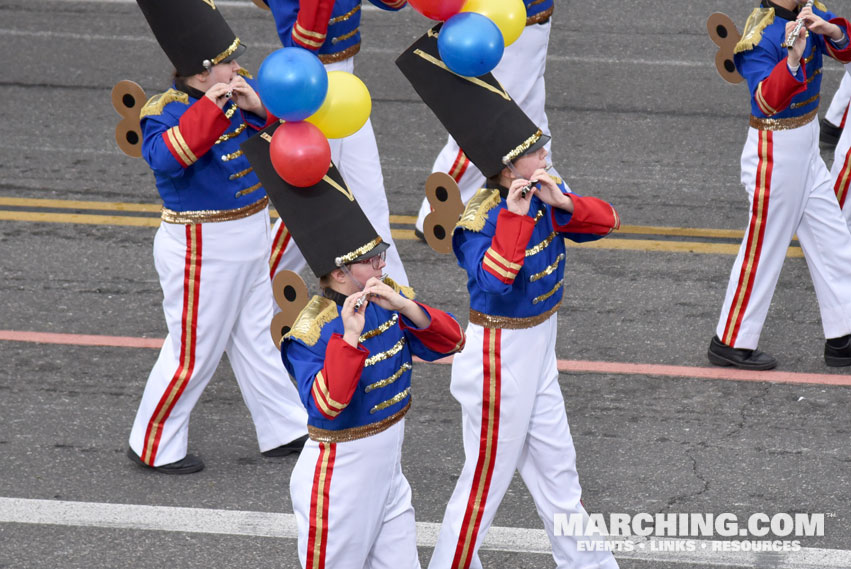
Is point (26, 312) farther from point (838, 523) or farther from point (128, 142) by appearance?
Answer: point (838, 523)

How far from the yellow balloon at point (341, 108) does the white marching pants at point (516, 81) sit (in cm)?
361

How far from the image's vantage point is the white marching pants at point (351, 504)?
5074 millimetres

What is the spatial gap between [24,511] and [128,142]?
5.90 ft

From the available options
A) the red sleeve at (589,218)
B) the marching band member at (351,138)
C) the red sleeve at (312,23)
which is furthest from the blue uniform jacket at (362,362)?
the red sleeve at (312,23)

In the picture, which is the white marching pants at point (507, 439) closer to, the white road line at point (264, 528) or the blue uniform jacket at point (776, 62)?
the white road line at point (264, 528)

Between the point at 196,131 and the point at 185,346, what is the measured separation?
3.59 feet

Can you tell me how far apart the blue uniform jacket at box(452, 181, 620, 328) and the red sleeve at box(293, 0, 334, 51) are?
2.14 m

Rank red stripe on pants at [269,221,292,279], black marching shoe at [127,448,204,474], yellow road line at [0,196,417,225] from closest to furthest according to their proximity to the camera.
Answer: black marching shoe at [127,448,204,474], red stripe on pants at [269,221,292,279], yellow road line at [0,196,417,225]

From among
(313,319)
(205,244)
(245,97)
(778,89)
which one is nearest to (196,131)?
(245,97)

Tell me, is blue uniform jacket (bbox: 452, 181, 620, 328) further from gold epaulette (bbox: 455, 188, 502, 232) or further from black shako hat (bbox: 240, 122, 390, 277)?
black shako hat (bbox: 240, 122, 390, 277)

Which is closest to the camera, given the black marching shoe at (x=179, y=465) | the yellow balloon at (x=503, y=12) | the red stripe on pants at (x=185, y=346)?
the yellow balloon at (x=503, y=12)

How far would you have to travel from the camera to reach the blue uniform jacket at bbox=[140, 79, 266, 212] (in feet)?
20.5

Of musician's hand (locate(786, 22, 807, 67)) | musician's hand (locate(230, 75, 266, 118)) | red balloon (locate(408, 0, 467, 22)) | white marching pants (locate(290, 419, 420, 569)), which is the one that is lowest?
white marching pants (locate(290, 419, 420, 569))

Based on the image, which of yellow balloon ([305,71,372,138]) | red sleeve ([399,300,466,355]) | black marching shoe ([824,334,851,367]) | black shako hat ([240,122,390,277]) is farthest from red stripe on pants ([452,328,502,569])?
black marching shoe ([824,334,851,367])
